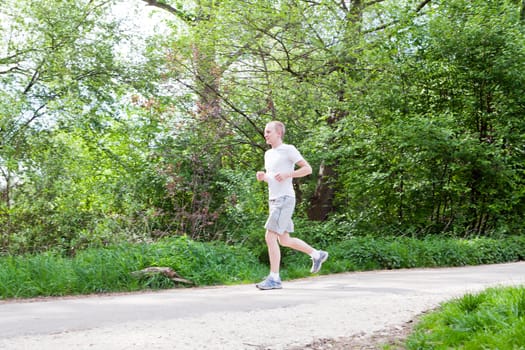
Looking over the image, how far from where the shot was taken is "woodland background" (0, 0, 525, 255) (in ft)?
40.9

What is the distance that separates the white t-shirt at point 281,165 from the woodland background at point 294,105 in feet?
15.4

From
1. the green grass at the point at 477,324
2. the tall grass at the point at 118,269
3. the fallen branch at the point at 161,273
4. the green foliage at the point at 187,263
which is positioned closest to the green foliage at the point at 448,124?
the green foliage at the point at 187,263

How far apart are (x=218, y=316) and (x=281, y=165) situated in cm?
242

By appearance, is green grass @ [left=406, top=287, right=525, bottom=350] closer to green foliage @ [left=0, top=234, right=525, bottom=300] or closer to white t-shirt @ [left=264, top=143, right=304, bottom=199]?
green foliage @ [left=0, top=234, right=525, bottom=300]

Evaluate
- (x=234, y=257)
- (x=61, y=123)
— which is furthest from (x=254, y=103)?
(x=234, y=257)

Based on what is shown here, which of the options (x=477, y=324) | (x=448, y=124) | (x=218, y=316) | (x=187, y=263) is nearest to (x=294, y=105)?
(x=448, y=124)

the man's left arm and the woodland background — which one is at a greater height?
the woodland background

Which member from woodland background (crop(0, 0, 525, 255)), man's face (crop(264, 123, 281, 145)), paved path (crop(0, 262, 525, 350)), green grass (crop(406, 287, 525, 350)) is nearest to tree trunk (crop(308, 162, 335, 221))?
woodland background (crop(0, 0, 525, 255))

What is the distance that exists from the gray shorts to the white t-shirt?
7 centimetres

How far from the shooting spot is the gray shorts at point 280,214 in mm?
6793

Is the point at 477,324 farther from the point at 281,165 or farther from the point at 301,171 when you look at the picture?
the point at 281,165

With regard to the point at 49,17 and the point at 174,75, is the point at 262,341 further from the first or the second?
the point at 49,17

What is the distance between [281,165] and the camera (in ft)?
22.2

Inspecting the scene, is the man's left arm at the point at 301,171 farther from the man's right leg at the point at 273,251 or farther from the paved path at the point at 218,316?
the paved path at the point at 218,316
